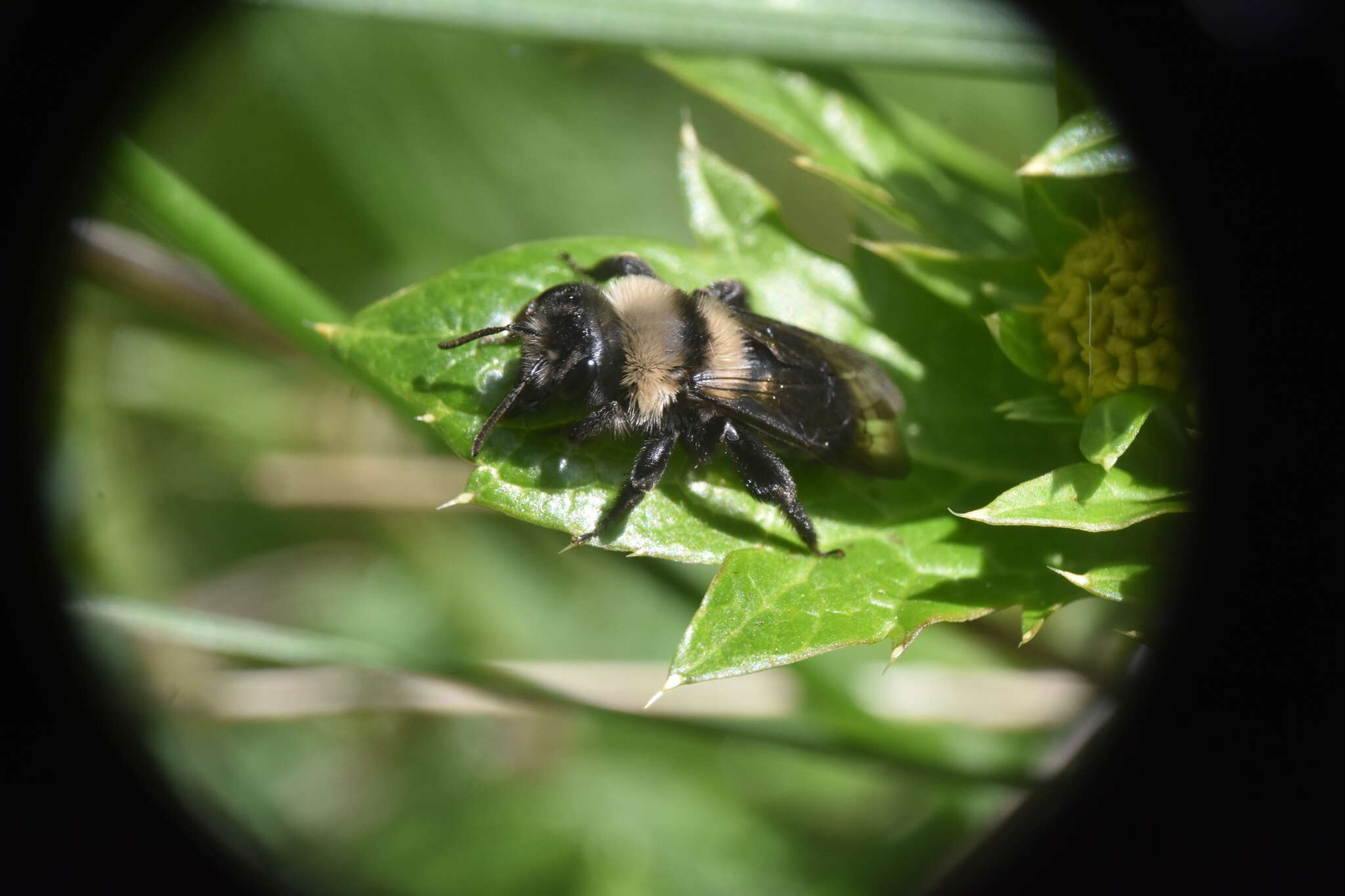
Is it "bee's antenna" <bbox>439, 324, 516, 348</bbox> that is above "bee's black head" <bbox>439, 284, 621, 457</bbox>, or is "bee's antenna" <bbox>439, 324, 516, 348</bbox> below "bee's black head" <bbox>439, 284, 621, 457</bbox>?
above

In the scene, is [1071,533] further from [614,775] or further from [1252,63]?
[614,775]

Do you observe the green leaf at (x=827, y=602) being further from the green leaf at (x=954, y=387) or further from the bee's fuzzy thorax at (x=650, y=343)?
the bee's fuzzy thorax at (x=650, y=343)

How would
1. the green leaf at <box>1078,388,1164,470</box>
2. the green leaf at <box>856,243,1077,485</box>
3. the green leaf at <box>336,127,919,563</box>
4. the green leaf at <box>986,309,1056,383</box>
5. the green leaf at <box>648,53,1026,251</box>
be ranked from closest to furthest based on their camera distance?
the green leaf at <box>1078,388,1164,470</box> → the green leaf at <box>986,309,1056,383</box> → the green leaf at <box>336,127,919,563</box> → the green leaf at <box>856,243,1077,485</box> → the green leaf at <box>648,53,1026,251</box>

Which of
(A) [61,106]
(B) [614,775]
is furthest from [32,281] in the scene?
(B) [614,775]

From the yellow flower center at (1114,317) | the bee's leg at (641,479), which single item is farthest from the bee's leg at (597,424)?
the yellow flower center at (1114,317)

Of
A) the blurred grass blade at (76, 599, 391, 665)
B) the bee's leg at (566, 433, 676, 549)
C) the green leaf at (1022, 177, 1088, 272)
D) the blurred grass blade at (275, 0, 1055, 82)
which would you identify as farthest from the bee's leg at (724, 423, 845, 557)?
the blurred grass blade at (76, 599, 391, 665)

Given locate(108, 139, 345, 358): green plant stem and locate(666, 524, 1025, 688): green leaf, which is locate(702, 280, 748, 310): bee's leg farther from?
locate(108, 139, 345, 358): green plant stem

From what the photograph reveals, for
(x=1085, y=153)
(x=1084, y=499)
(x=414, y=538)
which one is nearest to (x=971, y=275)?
(x=1085, y=153)
